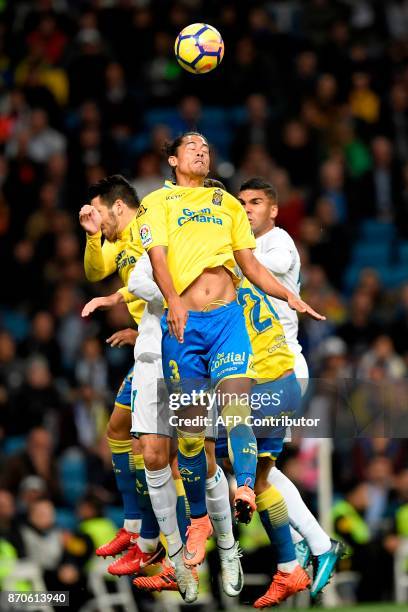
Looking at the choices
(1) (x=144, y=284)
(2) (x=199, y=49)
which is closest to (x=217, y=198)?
(1) (x=144, y=284)

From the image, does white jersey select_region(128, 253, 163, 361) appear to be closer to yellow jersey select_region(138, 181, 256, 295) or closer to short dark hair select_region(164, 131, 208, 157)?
yellow jersey select_region(138, 181, 256, 295)

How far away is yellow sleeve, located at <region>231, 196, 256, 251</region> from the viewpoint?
11617 mm

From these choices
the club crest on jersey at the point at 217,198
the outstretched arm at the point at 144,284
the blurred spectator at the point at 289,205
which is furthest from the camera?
the blurred spectator at the point at 289,205

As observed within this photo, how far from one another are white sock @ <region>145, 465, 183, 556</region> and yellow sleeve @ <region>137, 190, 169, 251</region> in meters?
1.77

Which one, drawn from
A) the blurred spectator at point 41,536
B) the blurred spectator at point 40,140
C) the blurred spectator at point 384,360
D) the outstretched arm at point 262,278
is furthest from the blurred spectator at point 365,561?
the outstretched arm at point 262,278

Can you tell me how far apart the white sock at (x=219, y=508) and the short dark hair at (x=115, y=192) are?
2412 millimetres

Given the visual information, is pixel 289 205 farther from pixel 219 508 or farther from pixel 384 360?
pixel 219 508

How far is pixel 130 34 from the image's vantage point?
74.9 ft

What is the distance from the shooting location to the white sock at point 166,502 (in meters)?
11.8

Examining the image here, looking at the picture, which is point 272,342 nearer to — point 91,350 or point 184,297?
point 184,297

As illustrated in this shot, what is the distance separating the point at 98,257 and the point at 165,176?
8067 mm

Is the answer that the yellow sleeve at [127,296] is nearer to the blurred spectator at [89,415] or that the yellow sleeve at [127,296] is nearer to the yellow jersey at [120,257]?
the yellow jersey at [120,257]

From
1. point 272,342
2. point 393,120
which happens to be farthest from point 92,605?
point 393,120

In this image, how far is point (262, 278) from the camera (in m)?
11.6
